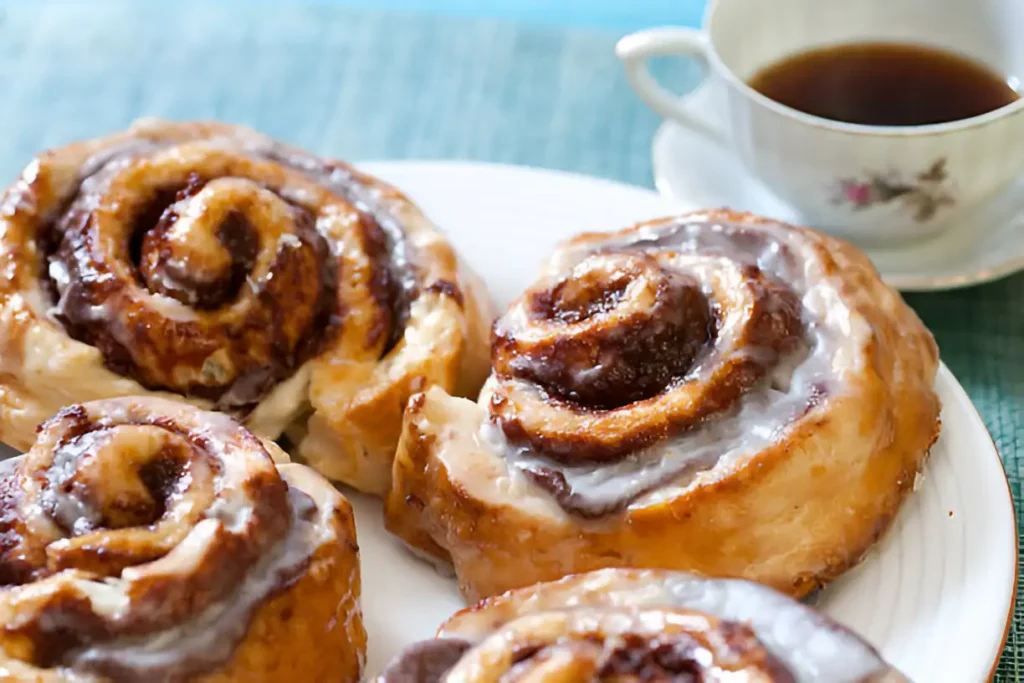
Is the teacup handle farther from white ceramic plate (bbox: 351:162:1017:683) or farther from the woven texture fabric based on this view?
white ceramic plate (bbox: 351:162:1017:683)

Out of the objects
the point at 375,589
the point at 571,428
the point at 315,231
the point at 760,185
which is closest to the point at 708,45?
the point at 760,185

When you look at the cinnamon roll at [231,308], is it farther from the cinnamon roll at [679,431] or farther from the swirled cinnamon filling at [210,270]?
the cinnamon roll at [679,431]

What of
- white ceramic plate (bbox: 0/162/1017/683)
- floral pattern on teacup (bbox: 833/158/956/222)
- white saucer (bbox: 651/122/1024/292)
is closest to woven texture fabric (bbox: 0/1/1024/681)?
white saucer (bbox: 651/122/1024/292)

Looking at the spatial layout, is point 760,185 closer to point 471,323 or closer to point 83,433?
point 471,323

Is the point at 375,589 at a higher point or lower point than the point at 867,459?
lower

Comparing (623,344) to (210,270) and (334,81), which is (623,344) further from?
(334,81)

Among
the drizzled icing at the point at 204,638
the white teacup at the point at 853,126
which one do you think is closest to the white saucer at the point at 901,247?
the white teacup at the point at 853,126

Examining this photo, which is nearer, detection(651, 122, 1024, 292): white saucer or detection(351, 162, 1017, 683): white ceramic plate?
detection(351, 162, 1017, 683): white ceramic plate
